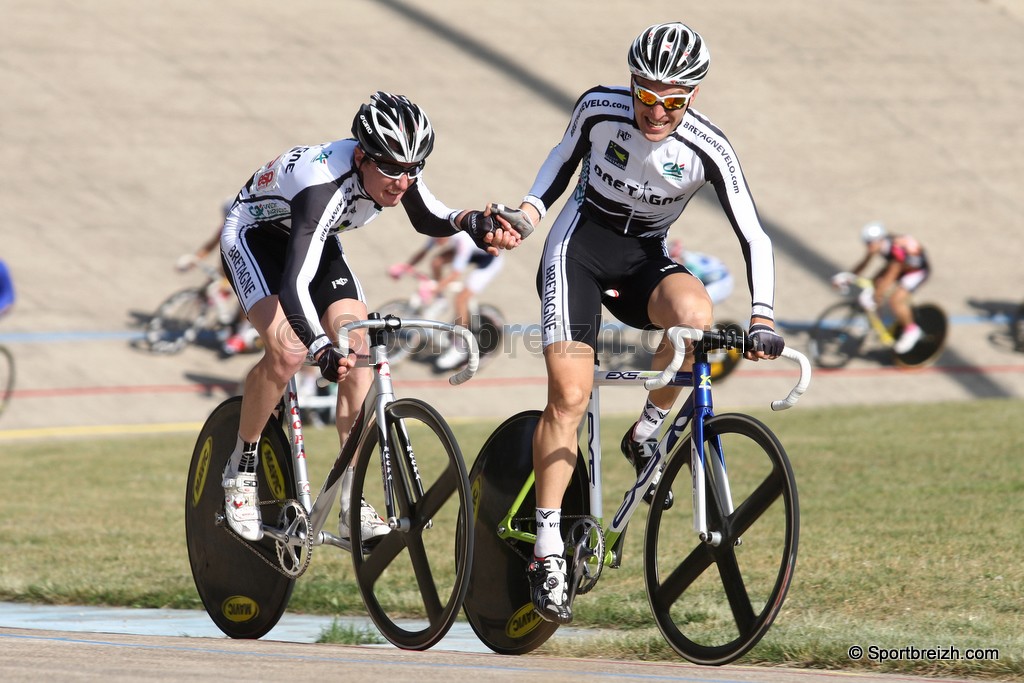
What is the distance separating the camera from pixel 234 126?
2359 cm

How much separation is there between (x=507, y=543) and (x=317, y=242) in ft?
4.08

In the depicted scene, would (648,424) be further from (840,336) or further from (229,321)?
(840,336)

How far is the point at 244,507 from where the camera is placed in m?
5.05

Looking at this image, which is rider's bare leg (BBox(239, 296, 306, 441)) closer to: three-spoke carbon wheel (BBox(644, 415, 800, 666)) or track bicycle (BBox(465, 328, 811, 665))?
track bicycle (BBox(465, 328, 811, 665))

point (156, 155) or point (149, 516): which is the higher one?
point (149, 516)

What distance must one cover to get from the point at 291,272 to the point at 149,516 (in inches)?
174

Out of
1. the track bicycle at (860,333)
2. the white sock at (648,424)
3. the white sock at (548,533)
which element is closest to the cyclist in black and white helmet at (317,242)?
the white sock at (548,533)

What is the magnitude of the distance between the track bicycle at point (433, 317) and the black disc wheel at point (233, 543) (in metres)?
10.5

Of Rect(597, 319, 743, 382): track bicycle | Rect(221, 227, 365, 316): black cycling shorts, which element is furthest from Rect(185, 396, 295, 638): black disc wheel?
Rect(597, 319, 743, 382): track bicycle

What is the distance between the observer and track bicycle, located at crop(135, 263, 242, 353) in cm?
1650

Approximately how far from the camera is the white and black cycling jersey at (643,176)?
4349 mm

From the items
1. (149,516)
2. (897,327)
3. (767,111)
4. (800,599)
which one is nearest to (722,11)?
(767,111)

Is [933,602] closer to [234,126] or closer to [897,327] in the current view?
[897,327]

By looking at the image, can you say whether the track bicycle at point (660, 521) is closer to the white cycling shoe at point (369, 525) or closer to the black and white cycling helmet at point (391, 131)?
the white cycling shoe at point (369, 525)
